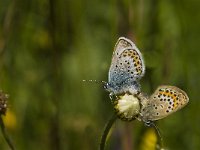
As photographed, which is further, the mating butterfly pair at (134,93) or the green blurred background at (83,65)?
the green blurred background at (83,65)

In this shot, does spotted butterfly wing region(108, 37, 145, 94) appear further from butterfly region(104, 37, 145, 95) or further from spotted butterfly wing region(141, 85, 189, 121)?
spotted butterfly wing region(141, 85, 189, 121)

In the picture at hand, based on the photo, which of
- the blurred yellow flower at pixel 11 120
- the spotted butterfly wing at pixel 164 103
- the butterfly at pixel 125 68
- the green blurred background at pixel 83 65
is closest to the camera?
the spotted butterfly wing at pixel 164 103

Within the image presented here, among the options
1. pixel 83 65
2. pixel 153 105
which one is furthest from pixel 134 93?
pixel 83 65

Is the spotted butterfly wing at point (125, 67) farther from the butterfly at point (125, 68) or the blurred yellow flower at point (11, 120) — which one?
the blurred yellow flower at point (11, 120)

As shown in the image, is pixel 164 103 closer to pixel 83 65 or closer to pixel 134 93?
pixel 134 93

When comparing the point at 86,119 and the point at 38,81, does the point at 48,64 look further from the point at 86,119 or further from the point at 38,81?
the point at 86,119

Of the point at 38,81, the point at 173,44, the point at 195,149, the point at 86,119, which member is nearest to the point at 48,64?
the point at 38,81

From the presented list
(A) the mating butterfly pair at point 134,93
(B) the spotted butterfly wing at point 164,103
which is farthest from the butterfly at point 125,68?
(B) the spotted butterfly wing at point 164,103
